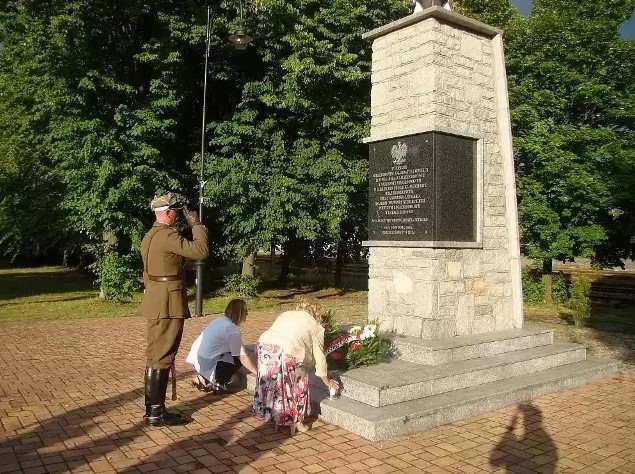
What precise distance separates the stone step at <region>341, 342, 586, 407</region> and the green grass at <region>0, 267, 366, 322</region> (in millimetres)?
6321

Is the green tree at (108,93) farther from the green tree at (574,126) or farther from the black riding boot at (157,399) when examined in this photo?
the green tree at (574,126)

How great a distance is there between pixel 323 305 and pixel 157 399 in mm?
11596

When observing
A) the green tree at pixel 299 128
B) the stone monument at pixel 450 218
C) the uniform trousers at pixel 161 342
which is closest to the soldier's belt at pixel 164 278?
the uniform trousers at pixel 161 342

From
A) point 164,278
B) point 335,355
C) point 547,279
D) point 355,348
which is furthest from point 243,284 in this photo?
point 164,278

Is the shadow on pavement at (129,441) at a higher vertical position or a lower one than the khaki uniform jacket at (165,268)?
lower

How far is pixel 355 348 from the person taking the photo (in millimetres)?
6594

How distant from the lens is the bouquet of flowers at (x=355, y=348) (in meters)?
6.59

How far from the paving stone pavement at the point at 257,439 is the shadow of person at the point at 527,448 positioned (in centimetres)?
1

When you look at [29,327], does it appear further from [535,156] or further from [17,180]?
[535,156]

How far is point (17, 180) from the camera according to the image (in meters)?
22.4

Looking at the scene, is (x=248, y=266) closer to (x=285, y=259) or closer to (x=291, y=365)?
(x=285, y=259)

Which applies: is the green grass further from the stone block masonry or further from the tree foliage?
the tree foliage

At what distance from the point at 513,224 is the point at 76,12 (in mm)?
13355

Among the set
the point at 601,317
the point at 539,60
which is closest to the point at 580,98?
the point at 539,60
